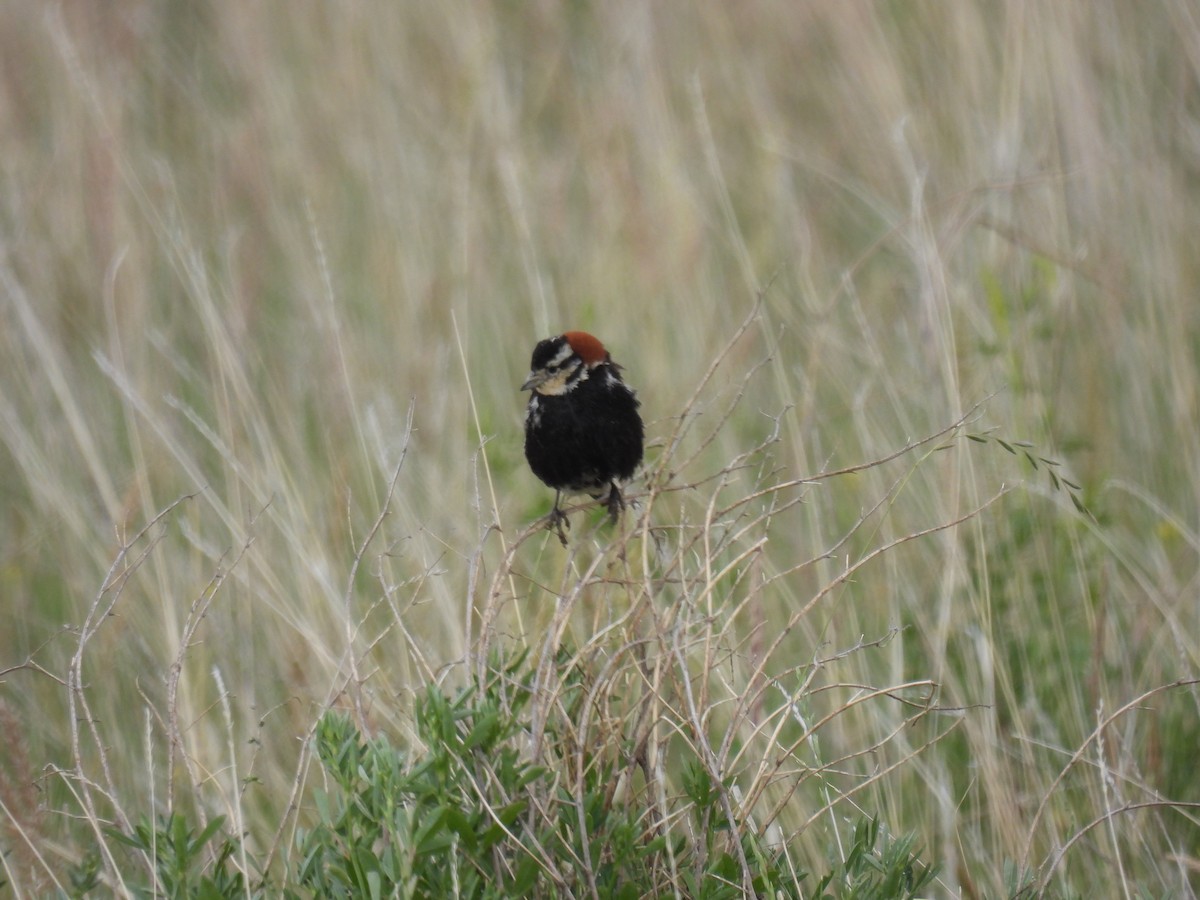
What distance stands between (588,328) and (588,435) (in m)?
0.63

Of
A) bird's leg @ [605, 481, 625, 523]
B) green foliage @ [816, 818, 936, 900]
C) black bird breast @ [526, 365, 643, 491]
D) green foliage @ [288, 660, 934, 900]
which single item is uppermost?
black bird breast @ [526, 365, 643, 491]

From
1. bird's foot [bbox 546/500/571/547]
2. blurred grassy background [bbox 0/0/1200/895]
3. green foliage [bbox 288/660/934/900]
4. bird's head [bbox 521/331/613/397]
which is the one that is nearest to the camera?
green foliage [bbox 288/660/934/900]

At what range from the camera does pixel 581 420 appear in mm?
3508

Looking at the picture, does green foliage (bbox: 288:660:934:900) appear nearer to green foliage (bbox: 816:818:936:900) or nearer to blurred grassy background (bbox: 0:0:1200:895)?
green foliage (bbox: 816:818:936:900)

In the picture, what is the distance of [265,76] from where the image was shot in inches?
227

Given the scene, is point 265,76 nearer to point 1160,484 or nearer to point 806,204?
point 806,204

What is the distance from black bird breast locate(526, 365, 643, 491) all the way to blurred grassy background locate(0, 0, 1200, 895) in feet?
0.50

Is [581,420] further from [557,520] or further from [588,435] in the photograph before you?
[557,520]

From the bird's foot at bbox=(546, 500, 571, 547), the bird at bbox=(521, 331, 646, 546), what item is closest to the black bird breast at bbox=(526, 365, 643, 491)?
the bird at bbox=(521, 331, 646, 546)

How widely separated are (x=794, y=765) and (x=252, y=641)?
1451 mm

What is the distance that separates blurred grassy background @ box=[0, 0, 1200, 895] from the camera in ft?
10.3

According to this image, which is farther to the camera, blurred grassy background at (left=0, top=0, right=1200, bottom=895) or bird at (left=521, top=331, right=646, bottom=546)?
bird at (left=521, top=331, right=646, bottom=546)

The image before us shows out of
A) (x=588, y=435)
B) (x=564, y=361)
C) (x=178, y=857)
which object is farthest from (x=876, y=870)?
(x=564, y=361)

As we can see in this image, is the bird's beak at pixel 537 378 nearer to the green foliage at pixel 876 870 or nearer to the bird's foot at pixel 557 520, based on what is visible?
the bird's foot at pixel 557 520
